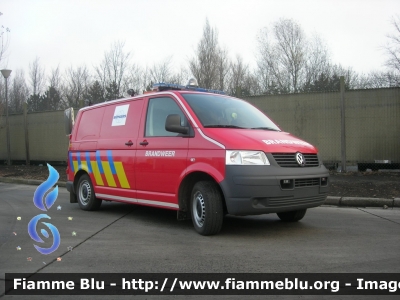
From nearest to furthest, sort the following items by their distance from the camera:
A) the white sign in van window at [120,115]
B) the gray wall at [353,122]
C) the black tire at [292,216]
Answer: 1. the black tire at [292,216]
2. the white sign in van window at [120,115]
3. the gray wall at [353,122]

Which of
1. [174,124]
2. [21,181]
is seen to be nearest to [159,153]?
[174,124]

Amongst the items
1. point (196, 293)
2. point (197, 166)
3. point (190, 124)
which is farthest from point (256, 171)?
point (196, 293)

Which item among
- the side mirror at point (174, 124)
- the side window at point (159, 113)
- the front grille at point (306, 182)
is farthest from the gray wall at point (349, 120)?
the side mirror at point (174, 124)

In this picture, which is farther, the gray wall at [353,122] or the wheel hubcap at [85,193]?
the gray wall at [353,122]

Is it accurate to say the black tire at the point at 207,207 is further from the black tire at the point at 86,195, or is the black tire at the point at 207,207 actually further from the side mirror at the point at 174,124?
the black tire at the point at 86,195

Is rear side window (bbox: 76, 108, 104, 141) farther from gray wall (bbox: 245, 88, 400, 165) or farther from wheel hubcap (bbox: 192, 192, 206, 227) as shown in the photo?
gray wall (bbox: 245, 88, 400, 165)

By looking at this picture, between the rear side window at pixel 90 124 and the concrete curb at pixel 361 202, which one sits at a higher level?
the rear side window at pixel 90 124

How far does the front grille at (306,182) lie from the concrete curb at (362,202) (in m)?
3.04

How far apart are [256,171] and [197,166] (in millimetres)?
798

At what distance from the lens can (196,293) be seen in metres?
3.10

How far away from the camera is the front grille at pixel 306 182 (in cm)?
477

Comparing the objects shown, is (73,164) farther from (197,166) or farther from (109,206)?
(197,166)

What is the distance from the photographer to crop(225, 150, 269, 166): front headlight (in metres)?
4.59

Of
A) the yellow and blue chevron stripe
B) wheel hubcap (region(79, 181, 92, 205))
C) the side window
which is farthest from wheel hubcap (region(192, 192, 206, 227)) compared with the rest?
wheel hubcap (region(79, 181, 92, 205))
